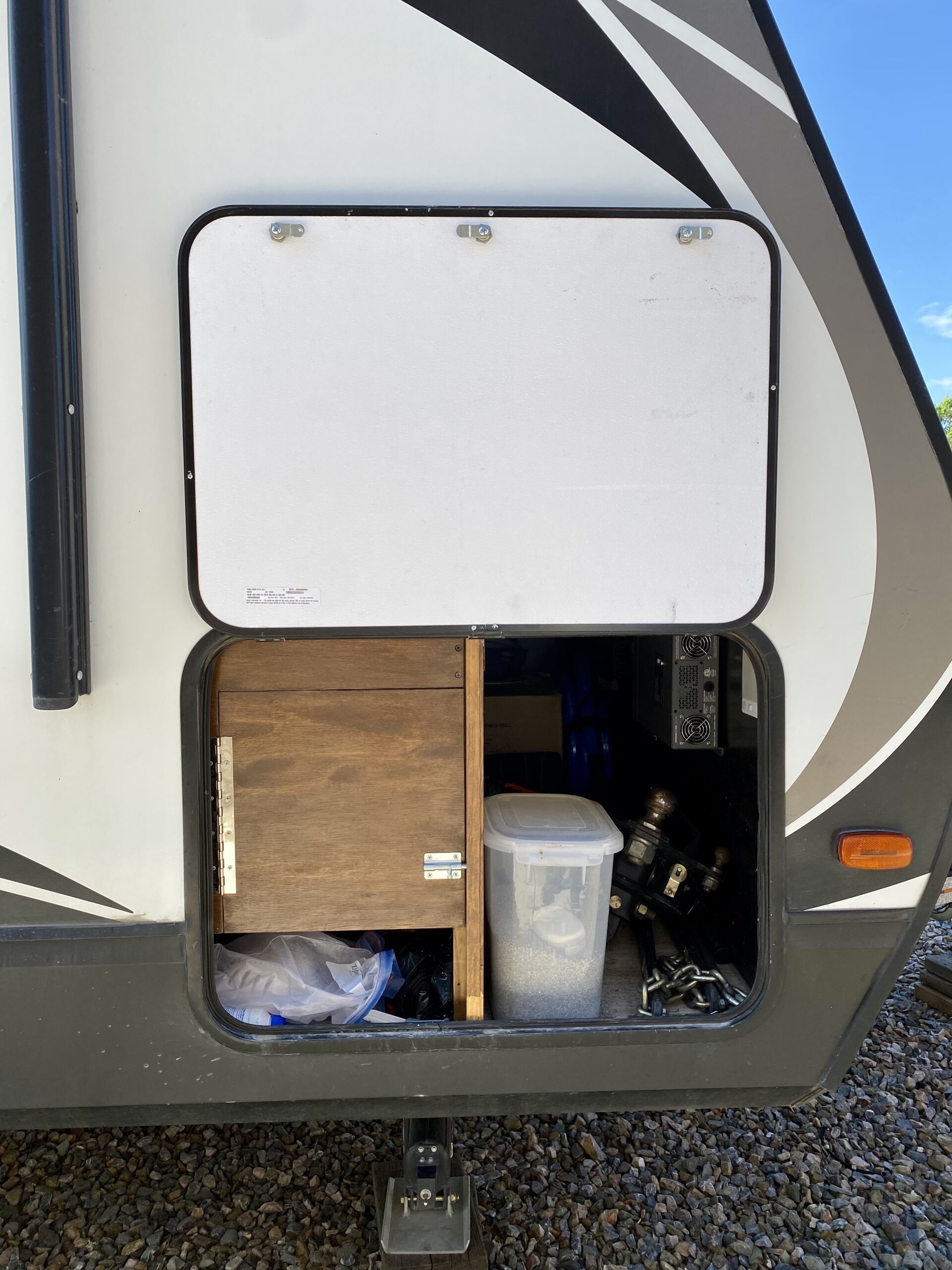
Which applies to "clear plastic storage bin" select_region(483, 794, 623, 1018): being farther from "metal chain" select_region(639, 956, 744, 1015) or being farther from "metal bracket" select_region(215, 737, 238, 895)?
"metal bracket" select_region(215, 737, 238, 895)

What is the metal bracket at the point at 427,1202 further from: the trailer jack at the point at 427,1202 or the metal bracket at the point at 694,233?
the metal bracket at the point at 694,233

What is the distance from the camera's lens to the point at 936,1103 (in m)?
2.73

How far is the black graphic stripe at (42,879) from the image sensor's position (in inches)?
62.3

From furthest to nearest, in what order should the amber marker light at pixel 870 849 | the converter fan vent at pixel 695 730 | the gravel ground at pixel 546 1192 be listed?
the converter fan vent at pixel 695 730 → the gravel ground at pixel 546 1192 → the amber marker light at pixel 870 849

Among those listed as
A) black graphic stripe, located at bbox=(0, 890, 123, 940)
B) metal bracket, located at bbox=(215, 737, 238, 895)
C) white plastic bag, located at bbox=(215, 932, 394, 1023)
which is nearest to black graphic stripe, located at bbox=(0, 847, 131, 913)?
black graphic stripe, located at bbox=(0, 890, 123, 940)

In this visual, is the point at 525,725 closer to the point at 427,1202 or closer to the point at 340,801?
the point at 340,801

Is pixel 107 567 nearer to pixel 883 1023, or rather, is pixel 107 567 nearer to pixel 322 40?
pixel 322 40

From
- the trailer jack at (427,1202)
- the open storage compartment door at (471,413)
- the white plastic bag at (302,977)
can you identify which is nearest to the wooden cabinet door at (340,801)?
the white plastic bag at (302,977)

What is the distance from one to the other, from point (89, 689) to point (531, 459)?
967mm

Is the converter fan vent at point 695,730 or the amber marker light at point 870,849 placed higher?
the converter fan vent at point 695,730

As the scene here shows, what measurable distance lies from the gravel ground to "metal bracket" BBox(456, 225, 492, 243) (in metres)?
2.32

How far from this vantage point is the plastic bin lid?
6.33ft

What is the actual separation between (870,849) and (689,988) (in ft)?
1.88

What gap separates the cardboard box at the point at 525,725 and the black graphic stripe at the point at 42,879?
66.4 inches
